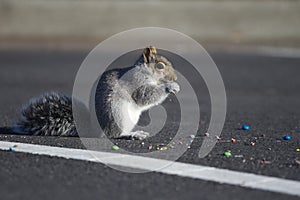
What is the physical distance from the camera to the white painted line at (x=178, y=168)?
456 centimetres

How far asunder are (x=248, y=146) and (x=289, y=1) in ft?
50.5

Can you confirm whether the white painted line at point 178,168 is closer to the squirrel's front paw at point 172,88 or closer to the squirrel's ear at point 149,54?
the squirrel's front paw at point 172,88

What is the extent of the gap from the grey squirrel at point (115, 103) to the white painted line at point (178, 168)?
0.45m

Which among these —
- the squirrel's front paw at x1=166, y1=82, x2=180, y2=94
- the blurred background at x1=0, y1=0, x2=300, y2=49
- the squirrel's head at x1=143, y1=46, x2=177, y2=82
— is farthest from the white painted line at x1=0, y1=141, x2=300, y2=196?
the blurred background at x1=0, y1=0, x2=300, y2=49

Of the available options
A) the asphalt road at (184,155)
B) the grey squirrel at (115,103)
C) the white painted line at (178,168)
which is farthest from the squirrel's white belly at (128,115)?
the white painted line at (178,168)

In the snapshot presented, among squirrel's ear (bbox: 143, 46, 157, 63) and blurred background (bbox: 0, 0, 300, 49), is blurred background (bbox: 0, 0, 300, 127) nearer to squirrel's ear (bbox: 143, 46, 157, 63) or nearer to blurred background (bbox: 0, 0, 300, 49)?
blurred background (bbox: 0, 0, 300, 49)

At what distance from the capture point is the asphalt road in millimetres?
4387

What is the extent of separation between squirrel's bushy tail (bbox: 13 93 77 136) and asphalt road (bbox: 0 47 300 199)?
0.40 ft

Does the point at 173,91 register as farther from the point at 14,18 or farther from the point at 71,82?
the point at 14,18

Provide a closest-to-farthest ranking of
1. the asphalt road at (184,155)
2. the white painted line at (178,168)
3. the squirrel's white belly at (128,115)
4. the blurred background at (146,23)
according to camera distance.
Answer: the asphalt road at (184,155)
the white painted line at (178,168)
the squirrel's white belly at (128,115)
the blurred background at (146,23)

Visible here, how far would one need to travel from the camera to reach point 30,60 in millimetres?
15617

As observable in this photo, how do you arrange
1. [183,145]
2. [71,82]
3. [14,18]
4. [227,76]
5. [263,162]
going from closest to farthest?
1. [263,162]
2. [183,145]
3. [71,82]
4. [227,76]
5. [14,18]

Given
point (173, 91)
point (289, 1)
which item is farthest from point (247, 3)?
point (173, 91)

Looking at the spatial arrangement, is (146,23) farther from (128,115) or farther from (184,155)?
(184,155)
